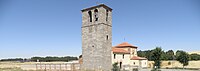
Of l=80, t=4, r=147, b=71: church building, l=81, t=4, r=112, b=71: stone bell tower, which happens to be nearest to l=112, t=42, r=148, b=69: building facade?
l=80, t=4, r=147, b=71: church building

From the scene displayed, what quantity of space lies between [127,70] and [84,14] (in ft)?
37.2

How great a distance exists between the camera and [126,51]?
37.0 meters

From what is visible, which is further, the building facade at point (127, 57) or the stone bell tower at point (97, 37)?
the building facade at point (127, 57)

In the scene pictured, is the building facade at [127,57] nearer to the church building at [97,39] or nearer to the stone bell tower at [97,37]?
the church building at [97,39]

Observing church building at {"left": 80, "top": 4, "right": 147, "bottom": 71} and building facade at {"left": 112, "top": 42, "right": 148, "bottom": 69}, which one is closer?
church building at {"left": 80, "top": 4, "right": 147, "bottom": 71}

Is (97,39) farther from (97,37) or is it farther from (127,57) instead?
(127,57)

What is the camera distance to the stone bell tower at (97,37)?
28562 millimetres

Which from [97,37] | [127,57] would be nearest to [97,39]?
[97,37]

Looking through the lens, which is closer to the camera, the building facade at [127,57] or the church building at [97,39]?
the church building at [97,39]

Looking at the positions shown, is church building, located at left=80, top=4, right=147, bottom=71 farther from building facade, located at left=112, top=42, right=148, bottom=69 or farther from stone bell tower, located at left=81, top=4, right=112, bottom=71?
building facade, located at left=112, top=42, right=148, bottom=69

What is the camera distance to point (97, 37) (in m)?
28.9

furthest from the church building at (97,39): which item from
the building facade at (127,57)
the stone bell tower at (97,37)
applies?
the building facade at (127,57)

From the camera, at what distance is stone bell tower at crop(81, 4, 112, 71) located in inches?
1125

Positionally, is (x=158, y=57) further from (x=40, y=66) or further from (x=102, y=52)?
(x=40, y=66)
